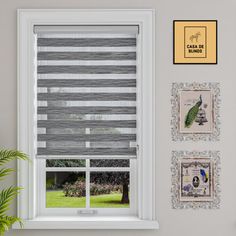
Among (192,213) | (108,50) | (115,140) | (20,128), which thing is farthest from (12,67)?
(192,213)

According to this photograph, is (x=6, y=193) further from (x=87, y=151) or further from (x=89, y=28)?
(x=89, y=28)

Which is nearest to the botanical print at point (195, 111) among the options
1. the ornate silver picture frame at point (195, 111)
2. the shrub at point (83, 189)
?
the ornate silver picture frame at point (195, 111)

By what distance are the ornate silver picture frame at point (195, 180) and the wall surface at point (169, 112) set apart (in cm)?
4

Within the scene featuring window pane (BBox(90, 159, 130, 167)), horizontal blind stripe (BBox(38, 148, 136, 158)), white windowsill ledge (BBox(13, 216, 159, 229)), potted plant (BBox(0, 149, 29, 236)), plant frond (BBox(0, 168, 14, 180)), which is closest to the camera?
potted plant (BBox(0, 149, 29, 236))

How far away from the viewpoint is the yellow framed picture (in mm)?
3547

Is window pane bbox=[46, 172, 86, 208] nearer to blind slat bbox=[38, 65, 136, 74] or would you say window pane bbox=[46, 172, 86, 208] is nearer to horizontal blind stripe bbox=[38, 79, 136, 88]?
horizontal blind stripe bbox=[38, 79, 136, 88]

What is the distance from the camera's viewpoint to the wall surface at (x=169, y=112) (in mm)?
3553

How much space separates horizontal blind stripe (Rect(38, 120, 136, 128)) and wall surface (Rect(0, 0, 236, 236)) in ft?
0.73

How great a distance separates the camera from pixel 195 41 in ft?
11.6

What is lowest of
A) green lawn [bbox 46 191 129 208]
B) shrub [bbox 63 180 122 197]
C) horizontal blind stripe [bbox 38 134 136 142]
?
green lawn [bbox 46 191 129 208]

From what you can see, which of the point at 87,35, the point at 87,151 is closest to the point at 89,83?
the point at 87,35

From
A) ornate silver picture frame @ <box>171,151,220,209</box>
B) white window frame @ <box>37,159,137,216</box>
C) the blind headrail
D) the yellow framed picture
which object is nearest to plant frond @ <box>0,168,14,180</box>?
white window frame @ <box>37,159,137,216</box>

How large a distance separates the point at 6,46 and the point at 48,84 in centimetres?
43

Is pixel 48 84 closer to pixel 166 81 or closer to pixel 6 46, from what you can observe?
pixel 6 46
